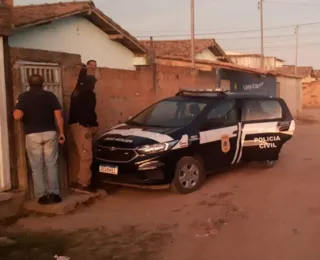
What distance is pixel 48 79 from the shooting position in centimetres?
758

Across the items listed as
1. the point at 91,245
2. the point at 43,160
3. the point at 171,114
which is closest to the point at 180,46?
the point at 171,114

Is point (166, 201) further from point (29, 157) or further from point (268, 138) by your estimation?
point (268, 138)

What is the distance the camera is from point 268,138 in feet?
32.1

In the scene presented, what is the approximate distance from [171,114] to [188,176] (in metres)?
1.31

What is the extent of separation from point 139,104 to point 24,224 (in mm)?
5601

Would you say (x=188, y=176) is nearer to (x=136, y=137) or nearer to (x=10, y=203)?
(x=136, y=137)

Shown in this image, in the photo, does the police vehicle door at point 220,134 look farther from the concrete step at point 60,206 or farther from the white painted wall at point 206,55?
the white painted wall at point 206,55

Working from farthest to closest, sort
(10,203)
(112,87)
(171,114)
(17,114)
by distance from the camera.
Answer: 1. (112,87)
2. (171,114)
3. (10,203)
4. (17,114)

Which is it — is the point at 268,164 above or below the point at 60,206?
below

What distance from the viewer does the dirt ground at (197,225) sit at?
541cm

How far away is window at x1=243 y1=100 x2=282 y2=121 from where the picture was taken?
31.7 feet

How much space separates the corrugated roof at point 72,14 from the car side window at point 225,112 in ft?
17.8

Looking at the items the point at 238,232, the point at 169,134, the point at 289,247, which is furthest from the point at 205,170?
Answer: the point at 289,247

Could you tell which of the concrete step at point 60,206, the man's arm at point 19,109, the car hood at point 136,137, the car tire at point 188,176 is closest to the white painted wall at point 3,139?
the man's arm at point 19,109
